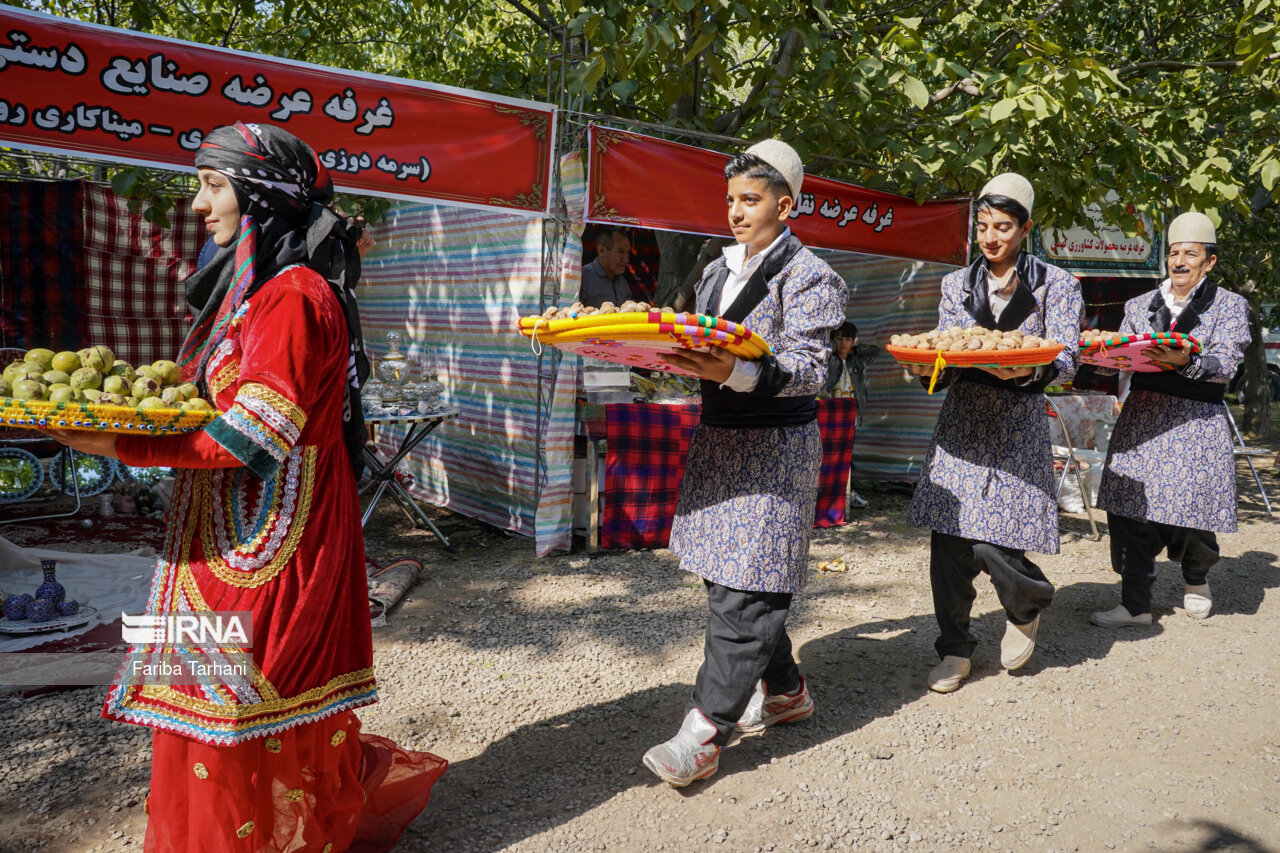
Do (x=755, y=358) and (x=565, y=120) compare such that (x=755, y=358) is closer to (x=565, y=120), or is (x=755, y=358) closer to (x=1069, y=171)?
(x=565, y=120)

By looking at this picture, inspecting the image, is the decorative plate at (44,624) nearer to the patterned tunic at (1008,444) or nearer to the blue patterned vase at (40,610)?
the blue patterned vase at (40,610)

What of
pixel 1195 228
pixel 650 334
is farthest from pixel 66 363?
pixel 1195 228

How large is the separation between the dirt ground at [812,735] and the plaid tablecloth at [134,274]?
4116mm

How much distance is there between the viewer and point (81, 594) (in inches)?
Result: 162

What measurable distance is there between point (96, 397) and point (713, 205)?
417 centimetres

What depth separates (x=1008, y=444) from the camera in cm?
318

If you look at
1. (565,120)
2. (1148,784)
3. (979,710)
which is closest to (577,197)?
(565,120)

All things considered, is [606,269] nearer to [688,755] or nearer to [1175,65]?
[688,755]

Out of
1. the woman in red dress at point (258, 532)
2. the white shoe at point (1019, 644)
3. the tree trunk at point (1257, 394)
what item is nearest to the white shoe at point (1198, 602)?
the white shoe at point (1019, 644)

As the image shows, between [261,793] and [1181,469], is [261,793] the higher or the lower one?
the lower one

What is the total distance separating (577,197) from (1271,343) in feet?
53.3

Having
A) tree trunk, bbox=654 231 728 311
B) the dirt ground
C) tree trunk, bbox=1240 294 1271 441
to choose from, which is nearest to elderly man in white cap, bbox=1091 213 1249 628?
the dirt ground

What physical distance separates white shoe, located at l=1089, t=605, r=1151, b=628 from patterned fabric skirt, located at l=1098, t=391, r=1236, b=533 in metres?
0.47

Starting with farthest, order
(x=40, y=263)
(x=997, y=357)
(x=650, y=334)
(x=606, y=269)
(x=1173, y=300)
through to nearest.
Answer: (x=40, y=263)
(x=606, y=269)
(x=1173, y=300)
(x=997, y=357)
(x=650, y=334)
